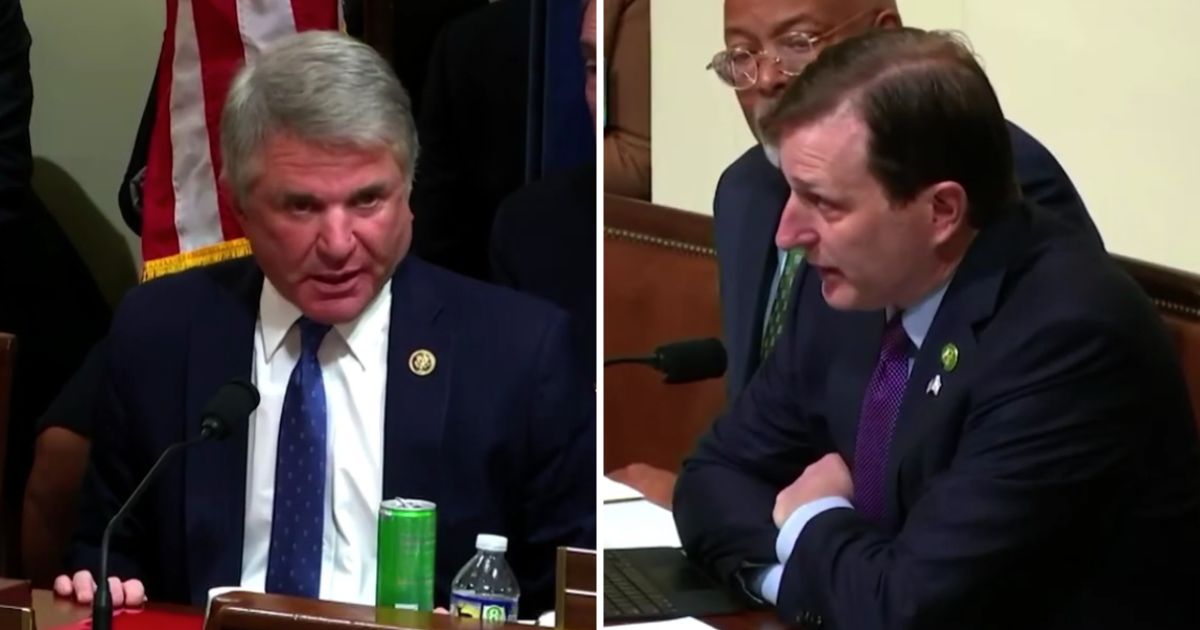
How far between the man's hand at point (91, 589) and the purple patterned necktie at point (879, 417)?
1.12 meters

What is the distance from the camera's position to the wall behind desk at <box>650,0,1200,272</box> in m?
1.01

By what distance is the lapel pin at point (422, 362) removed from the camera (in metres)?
1.88

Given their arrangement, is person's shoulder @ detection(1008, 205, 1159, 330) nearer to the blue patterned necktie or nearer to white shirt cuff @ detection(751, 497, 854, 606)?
white shirt cuff @ detection(751, 497, 854, 606)

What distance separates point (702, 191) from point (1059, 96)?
0.98ft

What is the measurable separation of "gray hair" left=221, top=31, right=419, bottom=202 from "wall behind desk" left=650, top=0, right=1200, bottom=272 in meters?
0.93

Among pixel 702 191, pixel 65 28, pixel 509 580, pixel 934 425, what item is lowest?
pixel 509 580

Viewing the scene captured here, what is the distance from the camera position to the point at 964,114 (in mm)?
1032

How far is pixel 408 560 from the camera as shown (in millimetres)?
1828

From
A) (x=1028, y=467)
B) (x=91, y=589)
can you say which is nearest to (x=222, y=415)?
(x=91, y=589)

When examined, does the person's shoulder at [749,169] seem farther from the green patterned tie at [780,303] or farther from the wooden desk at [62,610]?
the wooden desk at [62,610]

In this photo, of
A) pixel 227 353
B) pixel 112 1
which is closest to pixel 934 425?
pixel 227 353

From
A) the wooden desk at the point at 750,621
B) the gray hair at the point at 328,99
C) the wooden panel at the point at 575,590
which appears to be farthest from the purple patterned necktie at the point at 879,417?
the gray hair at the point at 328,99

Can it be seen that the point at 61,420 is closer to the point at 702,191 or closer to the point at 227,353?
the point at 227,353

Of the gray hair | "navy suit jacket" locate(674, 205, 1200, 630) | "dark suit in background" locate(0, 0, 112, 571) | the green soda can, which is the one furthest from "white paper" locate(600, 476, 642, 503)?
"dark suit in background" locate(0, 0, 112, 571)
